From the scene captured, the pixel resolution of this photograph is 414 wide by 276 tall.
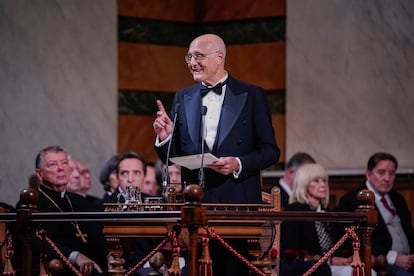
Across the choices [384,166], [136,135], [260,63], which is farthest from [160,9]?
[384,166]

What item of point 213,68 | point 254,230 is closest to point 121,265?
point 254,230

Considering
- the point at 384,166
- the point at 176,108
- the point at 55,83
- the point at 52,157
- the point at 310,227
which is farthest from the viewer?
the point at 55,83

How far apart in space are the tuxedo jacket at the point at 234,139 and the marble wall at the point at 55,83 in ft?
16.1

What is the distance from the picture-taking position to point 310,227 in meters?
8.06

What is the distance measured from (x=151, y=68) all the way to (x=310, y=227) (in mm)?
3457

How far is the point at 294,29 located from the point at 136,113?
6.08ft

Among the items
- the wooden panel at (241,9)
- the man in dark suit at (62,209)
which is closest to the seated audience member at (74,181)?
the man in dark suit at (62,209)

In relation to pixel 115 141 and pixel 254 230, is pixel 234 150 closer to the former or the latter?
pixel 254 230

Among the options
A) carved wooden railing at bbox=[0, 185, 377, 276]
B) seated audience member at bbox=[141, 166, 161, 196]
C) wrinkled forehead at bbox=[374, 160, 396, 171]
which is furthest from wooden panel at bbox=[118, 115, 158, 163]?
carved wooden railing at bbox=[0, 185, 377, 276]

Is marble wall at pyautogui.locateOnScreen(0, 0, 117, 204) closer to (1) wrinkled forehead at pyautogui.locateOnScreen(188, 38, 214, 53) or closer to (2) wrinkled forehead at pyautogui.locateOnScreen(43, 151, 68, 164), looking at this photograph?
(2) wrinkled forehead at pyautogui.locateOnScreen(43, 151, 68, 164)

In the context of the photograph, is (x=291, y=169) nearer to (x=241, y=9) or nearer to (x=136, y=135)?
(x=136, y=135)

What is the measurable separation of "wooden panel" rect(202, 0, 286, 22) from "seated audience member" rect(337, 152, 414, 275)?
2590 mm

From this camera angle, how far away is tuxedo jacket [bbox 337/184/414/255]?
8.48 m

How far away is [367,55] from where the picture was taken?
33.7 ft
